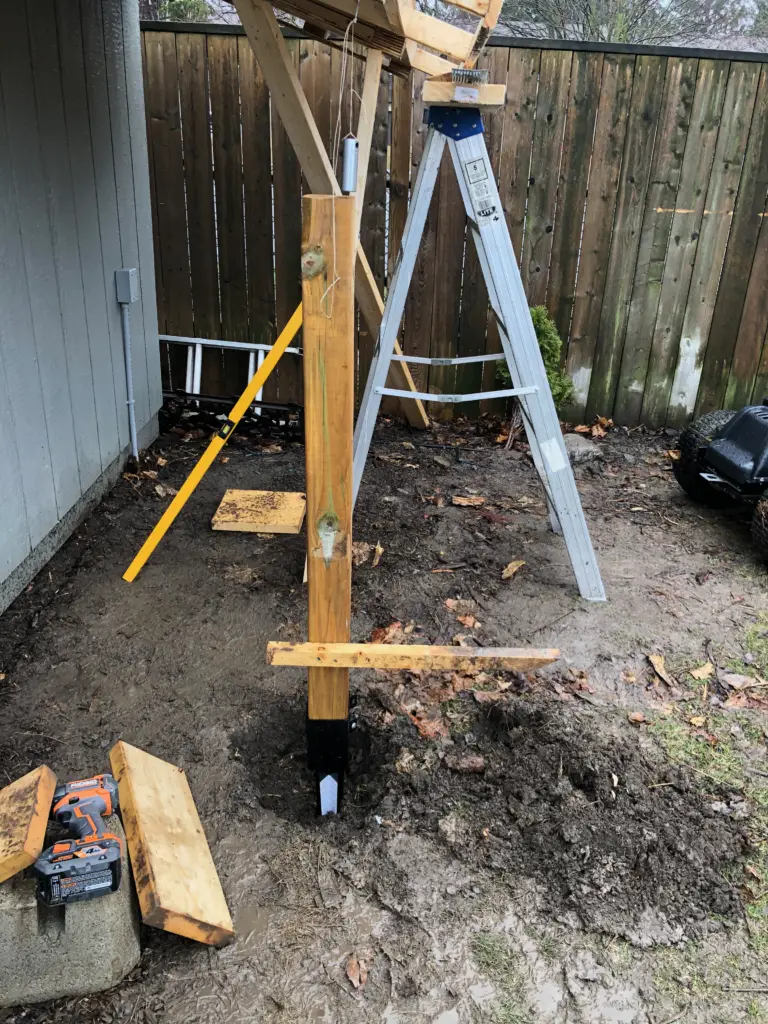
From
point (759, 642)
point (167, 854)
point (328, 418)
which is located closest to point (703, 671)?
point (759, 642)

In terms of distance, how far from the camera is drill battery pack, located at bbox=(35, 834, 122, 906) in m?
1.75

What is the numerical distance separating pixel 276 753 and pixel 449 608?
3.96 ft

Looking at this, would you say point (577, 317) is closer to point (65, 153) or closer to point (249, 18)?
point (249, 18)

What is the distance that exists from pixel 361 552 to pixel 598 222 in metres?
3.32

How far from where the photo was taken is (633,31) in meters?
10.2

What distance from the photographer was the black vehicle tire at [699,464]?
4.66 meters

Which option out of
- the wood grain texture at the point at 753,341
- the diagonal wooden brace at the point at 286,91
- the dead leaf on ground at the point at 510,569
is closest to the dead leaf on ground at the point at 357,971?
the dead leaf on ground at the point at 510,569

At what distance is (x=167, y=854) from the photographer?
2.04 m

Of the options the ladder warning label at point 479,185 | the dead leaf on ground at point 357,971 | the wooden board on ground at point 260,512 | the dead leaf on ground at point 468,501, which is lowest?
the dead leaf on ground at point 357,971

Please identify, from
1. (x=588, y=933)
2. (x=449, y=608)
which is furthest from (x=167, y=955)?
(x=449, y=608)

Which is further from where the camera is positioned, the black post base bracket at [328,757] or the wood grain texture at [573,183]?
the wood grain texture at [573,183]

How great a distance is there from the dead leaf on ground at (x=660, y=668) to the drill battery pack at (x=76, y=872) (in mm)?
2250

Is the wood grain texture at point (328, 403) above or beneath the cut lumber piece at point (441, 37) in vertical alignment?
beneath

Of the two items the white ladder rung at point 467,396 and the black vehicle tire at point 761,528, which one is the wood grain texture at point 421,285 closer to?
the white ladder rung at point 467,396
